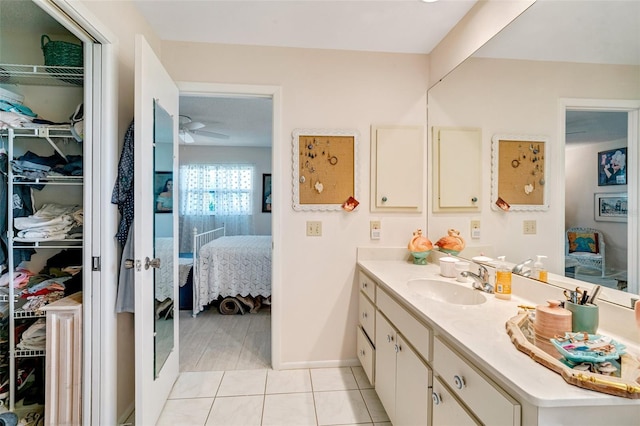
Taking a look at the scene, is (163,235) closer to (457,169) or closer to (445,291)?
(445,291)

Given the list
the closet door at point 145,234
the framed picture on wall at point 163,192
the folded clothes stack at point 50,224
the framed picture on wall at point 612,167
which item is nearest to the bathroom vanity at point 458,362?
the framed picture on wall at point 612,167

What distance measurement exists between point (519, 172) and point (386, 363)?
48.9 inches

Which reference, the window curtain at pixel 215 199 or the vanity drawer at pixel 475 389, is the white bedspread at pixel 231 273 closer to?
the window curtain at pixel 215 199

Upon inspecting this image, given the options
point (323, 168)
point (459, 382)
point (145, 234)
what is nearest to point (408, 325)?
point (459, 382)

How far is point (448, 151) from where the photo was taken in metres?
2.04

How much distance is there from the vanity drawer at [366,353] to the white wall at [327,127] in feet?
0.36

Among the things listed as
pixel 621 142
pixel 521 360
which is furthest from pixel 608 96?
pixel 521 360

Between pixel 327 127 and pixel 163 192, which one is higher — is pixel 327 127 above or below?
above

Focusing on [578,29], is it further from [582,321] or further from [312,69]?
[312,69]

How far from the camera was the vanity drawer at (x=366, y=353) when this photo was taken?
5.89 ft

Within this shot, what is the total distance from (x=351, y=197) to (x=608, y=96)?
4.64ft

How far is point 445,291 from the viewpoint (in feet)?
5.35

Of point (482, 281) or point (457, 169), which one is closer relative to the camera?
point (482, 281)

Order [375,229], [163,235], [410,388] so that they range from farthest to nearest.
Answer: [375,229], [163,235], [410,388]
